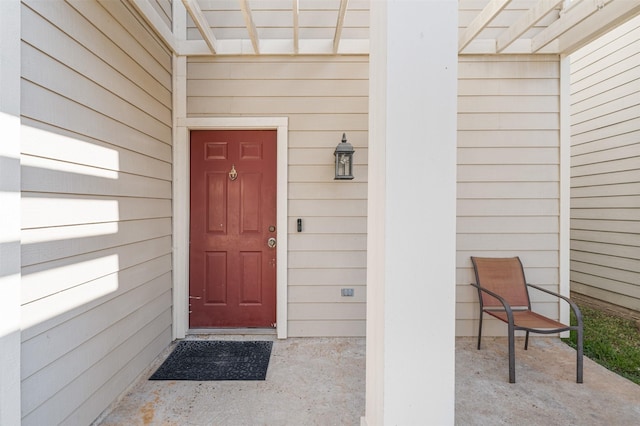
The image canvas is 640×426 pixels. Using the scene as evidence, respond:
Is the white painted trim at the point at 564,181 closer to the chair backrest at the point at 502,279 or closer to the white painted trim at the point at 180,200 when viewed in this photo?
the chair backrest at the point at 502,279

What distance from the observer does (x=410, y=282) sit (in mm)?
999

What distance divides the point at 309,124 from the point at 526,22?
6.10ft

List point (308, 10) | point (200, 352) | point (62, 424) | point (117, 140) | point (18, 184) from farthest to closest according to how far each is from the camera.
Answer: point (308, 10), point (200, 352), point (117, 140), point (62, 424), point (18, 184)

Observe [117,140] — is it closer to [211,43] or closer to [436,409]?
[211,43]

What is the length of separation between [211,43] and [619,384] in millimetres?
3991

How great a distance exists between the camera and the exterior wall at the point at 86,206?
1428 mm

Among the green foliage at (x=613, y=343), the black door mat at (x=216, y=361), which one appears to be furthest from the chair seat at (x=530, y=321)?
the black door mat at (x=216, y=361)

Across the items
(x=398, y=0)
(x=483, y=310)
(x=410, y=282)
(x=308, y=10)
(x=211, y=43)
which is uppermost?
(x=308, y=10)

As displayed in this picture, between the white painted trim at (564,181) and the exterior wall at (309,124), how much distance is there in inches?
A: 70.2

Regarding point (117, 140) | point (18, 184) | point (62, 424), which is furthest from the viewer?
point (117, 140)

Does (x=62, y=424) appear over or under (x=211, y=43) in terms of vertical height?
under

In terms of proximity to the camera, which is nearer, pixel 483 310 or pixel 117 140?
pixel 117 140

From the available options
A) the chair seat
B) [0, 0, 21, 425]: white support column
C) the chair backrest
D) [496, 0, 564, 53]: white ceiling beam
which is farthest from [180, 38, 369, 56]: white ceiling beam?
the chair seat

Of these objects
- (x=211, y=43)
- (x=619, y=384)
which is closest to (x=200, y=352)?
(x=211, y=43)
